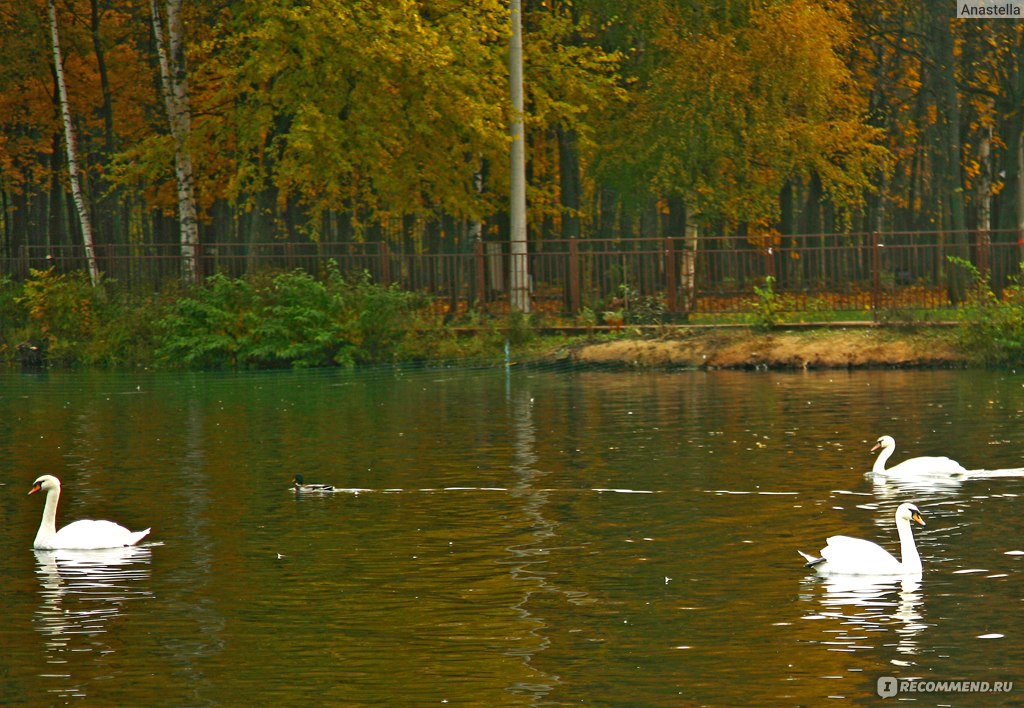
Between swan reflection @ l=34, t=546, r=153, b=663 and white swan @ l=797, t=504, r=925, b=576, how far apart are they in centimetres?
492

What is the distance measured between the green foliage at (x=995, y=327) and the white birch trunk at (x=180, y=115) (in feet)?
56.0

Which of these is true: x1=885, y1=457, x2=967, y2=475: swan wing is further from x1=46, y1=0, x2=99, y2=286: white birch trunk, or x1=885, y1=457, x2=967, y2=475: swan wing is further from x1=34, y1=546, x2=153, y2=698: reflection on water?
x1=46, y1=0, x2=99, y2=286: white birch trunk

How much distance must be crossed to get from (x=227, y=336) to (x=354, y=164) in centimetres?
637

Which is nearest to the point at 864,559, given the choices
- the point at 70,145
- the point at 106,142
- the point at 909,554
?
the point at 909,554

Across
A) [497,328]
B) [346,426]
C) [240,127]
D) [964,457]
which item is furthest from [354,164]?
[964,457]

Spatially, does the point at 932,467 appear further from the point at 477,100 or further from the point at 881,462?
the point at 477,100

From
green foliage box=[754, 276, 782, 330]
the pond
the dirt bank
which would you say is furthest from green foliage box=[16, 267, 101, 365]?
green foliage box=[754, 276, 782, 330]

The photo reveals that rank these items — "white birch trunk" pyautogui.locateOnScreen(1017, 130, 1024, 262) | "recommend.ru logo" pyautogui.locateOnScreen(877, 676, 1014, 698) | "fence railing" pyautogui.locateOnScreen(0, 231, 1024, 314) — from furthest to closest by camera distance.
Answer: "fence railing" pyautogui.locateOnScreen(0, 231, 1024, 314) < "white birch trunk" pyautogui.locateOnScreen(1017, 130, 1024, 262) < "recommend.ru logo" pyautogui.locateOnScreen(877, 676, 1014, 698)

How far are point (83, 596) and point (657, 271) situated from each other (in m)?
29.3

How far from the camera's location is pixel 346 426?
25.1 m

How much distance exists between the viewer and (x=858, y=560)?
13000 mm

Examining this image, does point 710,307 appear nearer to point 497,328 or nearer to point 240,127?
point 497,328

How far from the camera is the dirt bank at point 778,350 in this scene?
115ft

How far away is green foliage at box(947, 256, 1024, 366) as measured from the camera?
33.9 meters
